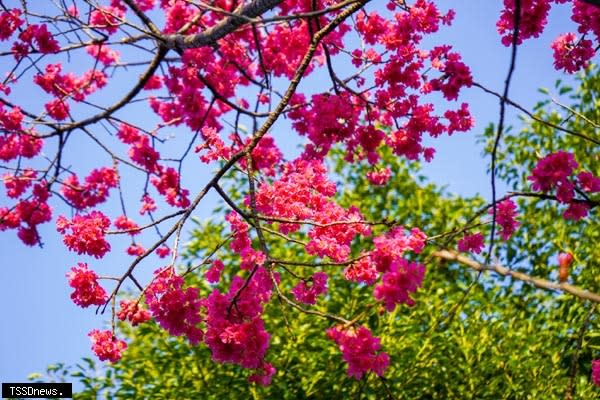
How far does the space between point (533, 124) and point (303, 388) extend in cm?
627

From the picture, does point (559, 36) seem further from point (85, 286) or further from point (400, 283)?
point (85, 286)

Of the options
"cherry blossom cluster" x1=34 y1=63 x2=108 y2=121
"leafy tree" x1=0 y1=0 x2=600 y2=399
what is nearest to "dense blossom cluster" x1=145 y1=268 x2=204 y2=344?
"leafy tree" x1=0 y1=0 x2=600 y2=399

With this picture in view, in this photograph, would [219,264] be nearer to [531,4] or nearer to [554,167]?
[554,167]

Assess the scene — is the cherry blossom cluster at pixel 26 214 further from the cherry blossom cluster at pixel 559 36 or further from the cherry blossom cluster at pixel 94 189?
the cherry blossom cluster at pixel 559 36

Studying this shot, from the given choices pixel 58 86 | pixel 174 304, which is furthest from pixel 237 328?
pixel 58 86

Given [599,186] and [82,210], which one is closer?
[599,186]

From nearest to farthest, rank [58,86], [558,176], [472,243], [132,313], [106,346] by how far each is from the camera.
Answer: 1. [558,176]
2. [132,313]
3. [106,346]
4. [472,243]
5. [58,86]

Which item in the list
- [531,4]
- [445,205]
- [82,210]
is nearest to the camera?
[531,4]

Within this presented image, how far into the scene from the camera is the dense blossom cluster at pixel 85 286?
175 inches

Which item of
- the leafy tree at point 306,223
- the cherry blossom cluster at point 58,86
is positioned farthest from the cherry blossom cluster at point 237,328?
the cherry blossom cluster at point 58,86

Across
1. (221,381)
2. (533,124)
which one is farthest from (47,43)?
(533,124)

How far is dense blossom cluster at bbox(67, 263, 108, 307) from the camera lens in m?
4.45

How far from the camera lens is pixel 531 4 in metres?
5.53

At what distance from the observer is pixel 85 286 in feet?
14.6
